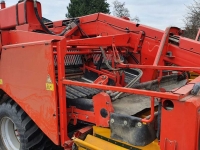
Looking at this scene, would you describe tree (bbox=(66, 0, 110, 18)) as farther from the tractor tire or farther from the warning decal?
the warning decal

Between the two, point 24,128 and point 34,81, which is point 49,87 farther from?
point 24,128


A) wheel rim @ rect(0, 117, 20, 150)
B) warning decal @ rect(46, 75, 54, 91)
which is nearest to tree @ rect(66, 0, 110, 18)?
wheel rim @ rect(0, 117, 20, 150)

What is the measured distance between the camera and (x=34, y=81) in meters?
2.99

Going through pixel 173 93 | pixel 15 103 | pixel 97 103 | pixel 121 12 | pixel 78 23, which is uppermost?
pixel 121 12

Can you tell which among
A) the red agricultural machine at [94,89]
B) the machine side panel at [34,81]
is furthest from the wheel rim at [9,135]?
the machine side panel at [34,81]

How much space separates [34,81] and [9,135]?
124 centimetres

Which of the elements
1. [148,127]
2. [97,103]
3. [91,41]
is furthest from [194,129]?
[91,41]

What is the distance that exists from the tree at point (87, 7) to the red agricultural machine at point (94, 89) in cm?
1745

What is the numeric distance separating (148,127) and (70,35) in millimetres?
2451

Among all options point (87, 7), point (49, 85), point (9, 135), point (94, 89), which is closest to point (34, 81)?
point (49, 85)

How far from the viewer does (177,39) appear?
124 inches

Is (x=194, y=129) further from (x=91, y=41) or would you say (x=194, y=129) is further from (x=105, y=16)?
(x=105, y=16)

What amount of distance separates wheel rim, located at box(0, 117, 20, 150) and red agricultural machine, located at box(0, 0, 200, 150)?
1 cm

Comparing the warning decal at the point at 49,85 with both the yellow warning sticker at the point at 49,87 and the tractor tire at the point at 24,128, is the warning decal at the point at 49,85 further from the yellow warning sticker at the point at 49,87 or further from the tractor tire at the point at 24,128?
the tractor tire at the point at 24,128
